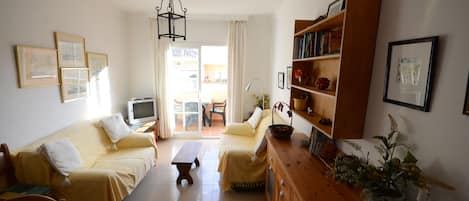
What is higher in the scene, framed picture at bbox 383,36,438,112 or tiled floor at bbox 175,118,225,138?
framed picture at bbox 383,36,438,112

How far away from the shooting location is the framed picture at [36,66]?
6.81ft

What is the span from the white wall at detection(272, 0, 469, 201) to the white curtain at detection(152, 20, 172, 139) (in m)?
3.84

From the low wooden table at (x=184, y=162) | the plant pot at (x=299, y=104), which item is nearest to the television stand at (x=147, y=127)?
the low wooden table at (x=184, y=162)

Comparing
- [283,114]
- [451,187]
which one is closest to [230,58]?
[283,114]

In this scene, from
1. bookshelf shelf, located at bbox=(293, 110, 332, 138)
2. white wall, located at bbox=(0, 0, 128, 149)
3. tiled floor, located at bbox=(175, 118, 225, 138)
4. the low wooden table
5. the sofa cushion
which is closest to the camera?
bookshelf shelf, located at bbox=(293, 110, 332, 138)

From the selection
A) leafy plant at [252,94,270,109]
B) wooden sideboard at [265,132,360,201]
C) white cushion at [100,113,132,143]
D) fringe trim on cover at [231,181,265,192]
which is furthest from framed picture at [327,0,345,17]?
white cushion at [100,113,132,143]

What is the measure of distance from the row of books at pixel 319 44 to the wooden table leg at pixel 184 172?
196 centimetres

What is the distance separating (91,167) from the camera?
246cm

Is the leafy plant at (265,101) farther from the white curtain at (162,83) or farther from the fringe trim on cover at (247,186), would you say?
the fringe trim on cover at (247,186)

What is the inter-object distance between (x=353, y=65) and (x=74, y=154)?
2787 millimetres

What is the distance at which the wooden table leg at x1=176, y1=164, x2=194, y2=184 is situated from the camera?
2.79 meters

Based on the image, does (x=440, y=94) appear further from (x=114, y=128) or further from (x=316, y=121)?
(x=114, y=128)

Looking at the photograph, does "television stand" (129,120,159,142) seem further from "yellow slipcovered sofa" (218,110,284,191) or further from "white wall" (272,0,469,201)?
"white wall" (272,0,469,201)

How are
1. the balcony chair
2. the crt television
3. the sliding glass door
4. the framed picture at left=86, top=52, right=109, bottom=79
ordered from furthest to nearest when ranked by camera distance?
the balcony chair → the sliding glass door → the crt television → the framed picture at left=86, top=52, right=109, bottom=79
